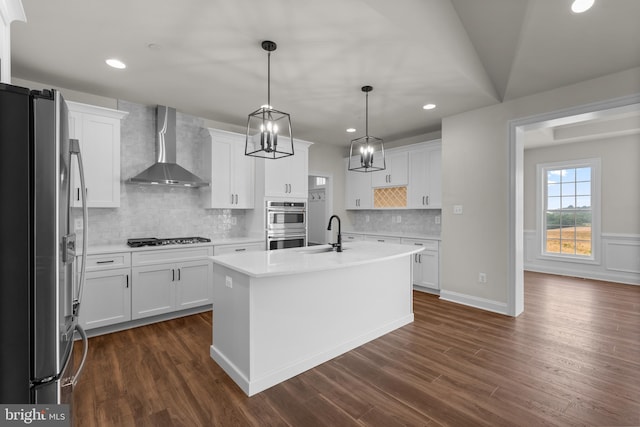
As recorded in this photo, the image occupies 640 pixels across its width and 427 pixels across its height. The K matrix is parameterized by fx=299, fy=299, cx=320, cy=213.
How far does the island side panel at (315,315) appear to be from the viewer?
7.36ft

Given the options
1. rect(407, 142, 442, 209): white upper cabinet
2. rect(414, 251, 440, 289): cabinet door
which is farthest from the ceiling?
rect(414, 251, 440, 289): cabinet door

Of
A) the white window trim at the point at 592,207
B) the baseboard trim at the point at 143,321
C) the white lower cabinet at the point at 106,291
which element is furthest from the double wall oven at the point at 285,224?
the white window trim at the point at 592,207

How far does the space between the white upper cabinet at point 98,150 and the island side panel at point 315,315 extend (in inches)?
94.5

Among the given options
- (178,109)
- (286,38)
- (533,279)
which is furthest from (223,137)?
(533,279)

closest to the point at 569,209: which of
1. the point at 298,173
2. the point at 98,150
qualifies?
the point at 298,173

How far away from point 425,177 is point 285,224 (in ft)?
8.09

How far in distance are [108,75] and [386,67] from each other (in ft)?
9.11

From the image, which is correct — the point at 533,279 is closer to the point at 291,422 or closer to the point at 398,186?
the point at 398,186

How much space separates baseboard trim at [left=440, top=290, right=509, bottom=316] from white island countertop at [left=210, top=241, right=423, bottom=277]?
1.43 m

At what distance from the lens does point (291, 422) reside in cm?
188

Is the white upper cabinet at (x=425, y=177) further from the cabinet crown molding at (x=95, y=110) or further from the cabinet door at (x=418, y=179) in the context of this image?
the cabinet crown molding at (x=95, y=110)

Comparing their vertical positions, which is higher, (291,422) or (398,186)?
(398,186)

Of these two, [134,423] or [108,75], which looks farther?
[108,75]

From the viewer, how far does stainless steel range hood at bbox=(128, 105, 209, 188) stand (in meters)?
3.71
